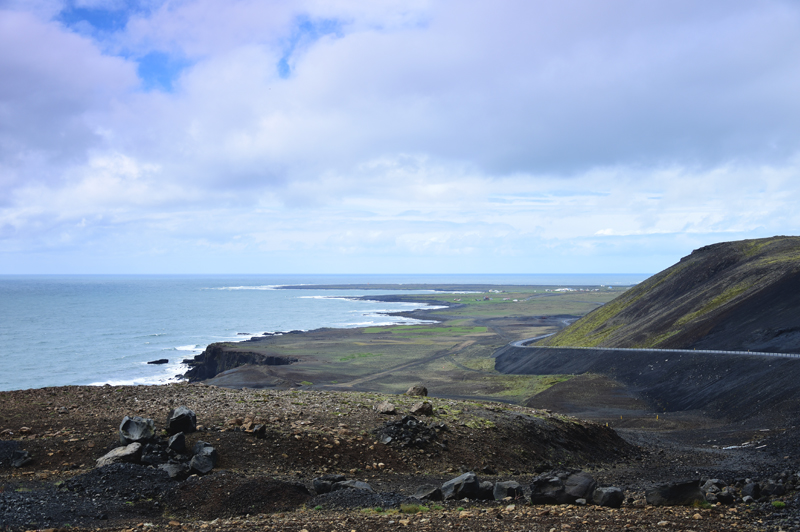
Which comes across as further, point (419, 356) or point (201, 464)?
point (419, 356)

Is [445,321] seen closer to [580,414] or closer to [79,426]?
[580,414]

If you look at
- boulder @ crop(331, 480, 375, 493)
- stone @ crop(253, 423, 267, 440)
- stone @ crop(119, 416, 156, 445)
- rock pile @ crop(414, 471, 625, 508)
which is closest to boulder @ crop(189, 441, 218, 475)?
stone @ crop(119, 416, 156, 445)

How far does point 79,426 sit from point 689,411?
129 feet

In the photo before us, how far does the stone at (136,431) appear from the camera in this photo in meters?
18.4

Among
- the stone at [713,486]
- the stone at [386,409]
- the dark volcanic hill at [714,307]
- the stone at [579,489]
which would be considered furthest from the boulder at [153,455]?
the dark volcanic hill at [714,307]

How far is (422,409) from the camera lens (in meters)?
25.0

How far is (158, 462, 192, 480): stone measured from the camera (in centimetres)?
1673

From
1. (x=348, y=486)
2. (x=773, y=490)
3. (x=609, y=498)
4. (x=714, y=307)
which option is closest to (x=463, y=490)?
(x=348, y=486)

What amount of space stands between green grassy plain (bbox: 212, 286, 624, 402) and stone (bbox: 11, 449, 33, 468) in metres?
40.2

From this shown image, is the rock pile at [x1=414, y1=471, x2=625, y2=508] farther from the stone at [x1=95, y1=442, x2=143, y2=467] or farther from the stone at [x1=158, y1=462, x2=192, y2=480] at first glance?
the stone at [x1=95, y1=442, x2=143, y2=467]

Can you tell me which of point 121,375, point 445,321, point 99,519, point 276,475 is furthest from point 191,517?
point 445,321

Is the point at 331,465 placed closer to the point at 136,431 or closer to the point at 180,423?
the point at 180,423

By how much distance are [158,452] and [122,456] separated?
1049 mm

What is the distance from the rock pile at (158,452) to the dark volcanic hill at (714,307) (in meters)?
47.9
